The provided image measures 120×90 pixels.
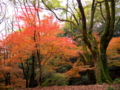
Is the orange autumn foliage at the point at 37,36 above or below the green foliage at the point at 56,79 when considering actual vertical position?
above

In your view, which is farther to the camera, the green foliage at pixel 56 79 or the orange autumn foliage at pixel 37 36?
the green foliage at pixel 56 79

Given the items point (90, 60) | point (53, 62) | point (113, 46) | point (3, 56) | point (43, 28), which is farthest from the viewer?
point (53, 62)

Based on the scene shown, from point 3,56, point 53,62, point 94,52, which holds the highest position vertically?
point 94,52

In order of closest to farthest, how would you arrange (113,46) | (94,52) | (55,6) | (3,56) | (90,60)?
(94,52) → (55,6) → (113,46) → (90,60) → (3,56)

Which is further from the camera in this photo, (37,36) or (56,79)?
(56,79)

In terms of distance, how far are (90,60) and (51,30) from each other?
4487 millimetres

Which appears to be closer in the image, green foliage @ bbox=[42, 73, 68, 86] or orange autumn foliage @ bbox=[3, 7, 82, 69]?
orange autumn foliage @ bbox=[3, 7, 82, 69]

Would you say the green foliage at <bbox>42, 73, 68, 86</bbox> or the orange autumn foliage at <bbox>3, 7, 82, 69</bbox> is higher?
the orange autumn foliage at <bbox>3, 7, 82, 69</bbox>

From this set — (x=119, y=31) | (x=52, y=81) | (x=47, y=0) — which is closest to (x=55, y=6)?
(x=47, y=0)

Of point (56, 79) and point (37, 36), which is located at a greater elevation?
point (37, 36)

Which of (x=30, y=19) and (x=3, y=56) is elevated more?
(x=30, y=19)

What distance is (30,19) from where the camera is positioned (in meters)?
7.05

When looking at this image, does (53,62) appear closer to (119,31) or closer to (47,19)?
(47,19)

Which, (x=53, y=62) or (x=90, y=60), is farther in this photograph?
(x=53, y=62)
